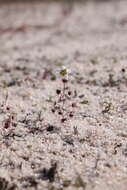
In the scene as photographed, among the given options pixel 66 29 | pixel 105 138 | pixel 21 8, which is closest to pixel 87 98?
pixel 105 138

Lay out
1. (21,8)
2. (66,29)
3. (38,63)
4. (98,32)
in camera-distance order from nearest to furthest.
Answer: (38,63), (98,32), (66,29), (21,8)

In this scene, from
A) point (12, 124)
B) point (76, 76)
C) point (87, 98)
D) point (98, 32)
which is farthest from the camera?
point (98, 32)

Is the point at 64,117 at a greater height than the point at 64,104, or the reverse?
the point at 64,104

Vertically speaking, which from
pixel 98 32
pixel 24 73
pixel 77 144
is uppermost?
pixel 98 32

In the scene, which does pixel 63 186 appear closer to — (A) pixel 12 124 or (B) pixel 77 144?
(B) pixel 77 144

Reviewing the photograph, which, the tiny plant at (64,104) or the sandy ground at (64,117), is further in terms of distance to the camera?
the tiny plant at (64,104)

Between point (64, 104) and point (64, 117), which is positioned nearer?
point (64, 117)

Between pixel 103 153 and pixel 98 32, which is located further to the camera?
pixel 98 32

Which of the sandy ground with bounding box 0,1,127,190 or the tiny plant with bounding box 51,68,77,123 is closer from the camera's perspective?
the sandy ground with bounding box 0,1,127,190
